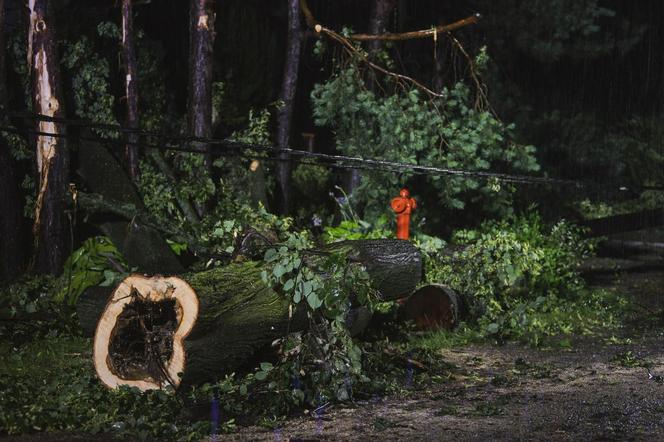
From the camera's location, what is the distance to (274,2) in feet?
43.7

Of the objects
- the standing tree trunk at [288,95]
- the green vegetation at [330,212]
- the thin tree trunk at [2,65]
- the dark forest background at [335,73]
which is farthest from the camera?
the standing tree trunk at [288,95]

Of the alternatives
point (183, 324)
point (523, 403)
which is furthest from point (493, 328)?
point (183, 324)

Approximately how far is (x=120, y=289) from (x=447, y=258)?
171 inches

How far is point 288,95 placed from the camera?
12164 mm

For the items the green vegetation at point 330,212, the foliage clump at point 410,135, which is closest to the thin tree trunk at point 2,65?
the green vegetation at point 330,212

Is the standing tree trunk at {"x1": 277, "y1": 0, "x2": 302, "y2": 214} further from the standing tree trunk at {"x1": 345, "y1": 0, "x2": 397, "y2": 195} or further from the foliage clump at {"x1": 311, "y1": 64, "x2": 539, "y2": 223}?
the standing tree trunk at {"x1": 345, "y1": 0, "x2": 397, "y2": 195}

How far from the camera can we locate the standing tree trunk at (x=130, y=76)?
10648 mm

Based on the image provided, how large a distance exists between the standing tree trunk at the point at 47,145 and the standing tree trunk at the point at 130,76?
0.98 metres

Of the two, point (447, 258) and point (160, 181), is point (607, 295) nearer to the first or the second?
point (447, 258)

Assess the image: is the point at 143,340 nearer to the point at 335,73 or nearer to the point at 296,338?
the point at 296,338

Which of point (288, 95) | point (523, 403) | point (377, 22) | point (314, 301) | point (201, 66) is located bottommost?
point (523, 403)

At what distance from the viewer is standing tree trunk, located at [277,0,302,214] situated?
12.1 meters

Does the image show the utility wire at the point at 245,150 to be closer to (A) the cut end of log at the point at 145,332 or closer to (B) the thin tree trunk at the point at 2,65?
(B) the thin tree trunk at the point at 2,65

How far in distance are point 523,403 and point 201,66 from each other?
6.49 meters
